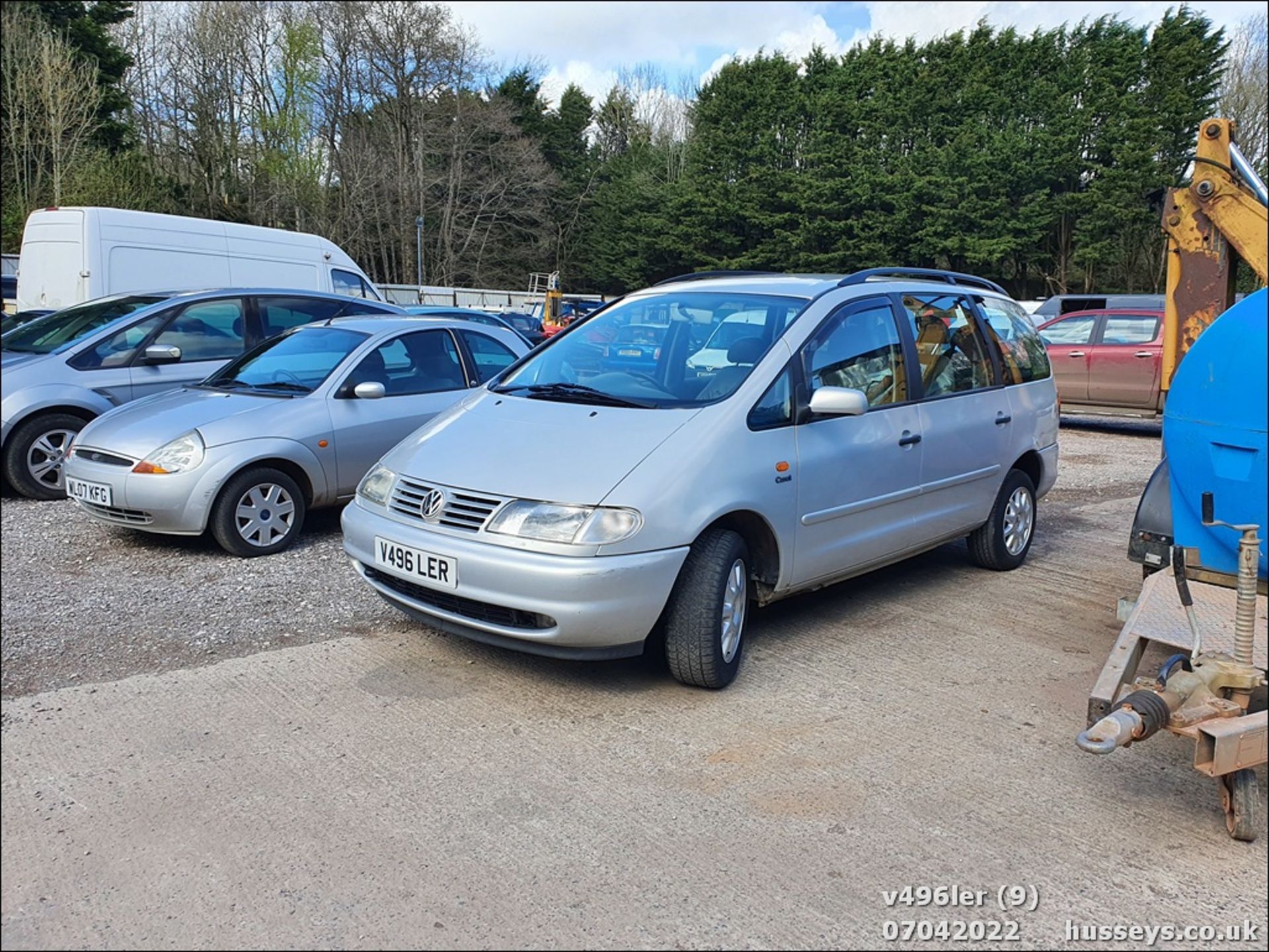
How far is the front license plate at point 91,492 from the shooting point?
5285mm

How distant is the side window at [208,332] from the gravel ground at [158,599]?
172 centimetres

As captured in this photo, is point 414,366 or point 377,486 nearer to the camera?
point 377,486

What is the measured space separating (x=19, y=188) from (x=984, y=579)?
533 cm

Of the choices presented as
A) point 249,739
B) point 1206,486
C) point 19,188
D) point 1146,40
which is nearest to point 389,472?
point 249,739

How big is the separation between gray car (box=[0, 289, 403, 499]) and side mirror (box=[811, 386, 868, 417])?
4.89 meters

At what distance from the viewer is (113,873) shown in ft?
8.00

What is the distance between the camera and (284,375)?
6.63m

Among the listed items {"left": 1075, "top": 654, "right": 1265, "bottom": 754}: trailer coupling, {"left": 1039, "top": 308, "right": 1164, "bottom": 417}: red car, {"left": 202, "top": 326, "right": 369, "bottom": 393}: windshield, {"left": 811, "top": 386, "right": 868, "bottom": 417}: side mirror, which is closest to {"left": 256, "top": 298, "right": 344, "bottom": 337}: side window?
{"left": 202, "top": 326, "right": 369, "bottom": 393}: windshield

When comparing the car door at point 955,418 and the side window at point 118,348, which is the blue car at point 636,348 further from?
the side window at point 118,348

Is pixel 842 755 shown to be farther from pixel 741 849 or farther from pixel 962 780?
pixel 741 849

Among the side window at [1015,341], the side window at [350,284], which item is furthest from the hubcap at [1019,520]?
the side window at [350,284]

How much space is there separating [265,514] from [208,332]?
2740 millimetres

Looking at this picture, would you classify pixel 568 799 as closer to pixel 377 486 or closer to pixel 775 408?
pixel 377 486

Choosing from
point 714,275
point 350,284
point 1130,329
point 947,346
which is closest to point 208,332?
point 714,275
